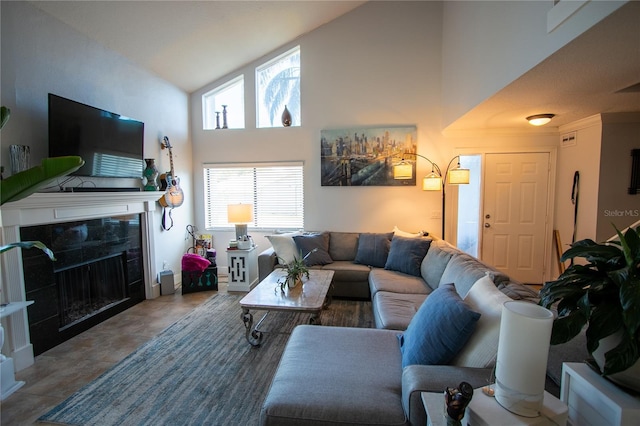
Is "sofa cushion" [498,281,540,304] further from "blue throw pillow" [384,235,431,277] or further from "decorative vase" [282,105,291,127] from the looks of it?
"decorative vase" [282,105,291,127]

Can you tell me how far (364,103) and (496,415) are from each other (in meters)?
4.22

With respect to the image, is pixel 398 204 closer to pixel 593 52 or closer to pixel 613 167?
pixel 613 167

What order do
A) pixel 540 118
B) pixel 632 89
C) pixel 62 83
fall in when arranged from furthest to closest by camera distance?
pixel 540 118 < pixel 62 83 < pixel 632 89

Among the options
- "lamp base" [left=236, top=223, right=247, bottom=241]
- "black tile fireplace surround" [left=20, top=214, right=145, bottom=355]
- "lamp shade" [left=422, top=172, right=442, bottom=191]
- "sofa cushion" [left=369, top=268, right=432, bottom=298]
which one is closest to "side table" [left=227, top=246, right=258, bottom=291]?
"lamp base" [left=236, top=223, right=247, bottom=241]

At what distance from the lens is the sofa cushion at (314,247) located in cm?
399

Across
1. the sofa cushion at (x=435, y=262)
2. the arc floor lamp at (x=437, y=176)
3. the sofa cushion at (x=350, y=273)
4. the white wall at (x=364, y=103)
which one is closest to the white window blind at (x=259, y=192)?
the white wall at (x=364, y=103)

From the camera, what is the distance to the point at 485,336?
1.35 m

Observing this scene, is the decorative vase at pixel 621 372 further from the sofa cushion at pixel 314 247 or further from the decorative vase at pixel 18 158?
the decorative vase at pixel 18 158

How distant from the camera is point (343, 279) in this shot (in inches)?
149

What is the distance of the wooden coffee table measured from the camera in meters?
2.53

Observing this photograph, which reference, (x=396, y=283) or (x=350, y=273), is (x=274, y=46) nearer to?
(x=350, y=273)

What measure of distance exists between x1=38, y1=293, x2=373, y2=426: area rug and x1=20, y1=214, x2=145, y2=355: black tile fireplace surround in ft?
2.74

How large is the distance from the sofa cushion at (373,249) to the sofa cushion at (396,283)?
1.11ft

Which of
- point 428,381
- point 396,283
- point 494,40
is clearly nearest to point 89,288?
point 396,283
